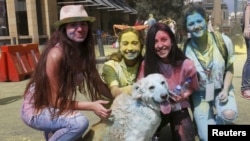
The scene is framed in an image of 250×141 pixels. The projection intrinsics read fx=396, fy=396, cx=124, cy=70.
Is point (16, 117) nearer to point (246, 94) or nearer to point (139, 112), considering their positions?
point (139, 112)

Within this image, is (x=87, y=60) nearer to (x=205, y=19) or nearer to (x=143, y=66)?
(x=143, y=66)

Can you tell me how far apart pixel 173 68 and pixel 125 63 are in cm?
52

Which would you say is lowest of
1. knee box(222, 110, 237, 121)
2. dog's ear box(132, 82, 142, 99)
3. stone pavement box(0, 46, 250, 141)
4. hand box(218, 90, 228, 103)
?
stone pavement box(0, 46, 250, 141)

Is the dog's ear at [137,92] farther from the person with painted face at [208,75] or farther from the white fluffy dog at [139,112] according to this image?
the person with painted face at [208,75]

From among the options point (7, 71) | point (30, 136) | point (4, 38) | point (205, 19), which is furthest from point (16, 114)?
point (4, 38)

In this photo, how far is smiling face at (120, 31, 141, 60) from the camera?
12.8ft

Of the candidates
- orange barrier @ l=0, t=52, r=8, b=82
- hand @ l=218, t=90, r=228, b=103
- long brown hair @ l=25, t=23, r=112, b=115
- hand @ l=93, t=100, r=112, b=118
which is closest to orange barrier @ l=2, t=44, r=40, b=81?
orange barrier @ l=0, t=52, r=8, b=82

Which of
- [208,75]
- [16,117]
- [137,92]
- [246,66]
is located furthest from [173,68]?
[16,117]

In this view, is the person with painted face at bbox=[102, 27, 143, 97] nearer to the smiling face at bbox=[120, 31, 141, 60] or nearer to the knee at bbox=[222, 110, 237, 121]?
the smiling face at bbox=[120, 31, 141, 60]

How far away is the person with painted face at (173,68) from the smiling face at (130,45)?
0.14 m

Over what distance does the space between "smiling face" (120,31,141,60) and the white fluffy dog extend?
0.62m

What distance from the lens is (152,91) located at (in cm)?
314

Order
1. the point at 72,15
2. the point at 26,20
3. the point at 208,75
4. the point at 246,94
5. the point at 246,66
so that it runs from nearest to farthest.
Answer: the point at 72,15 → the point at 208,75 → the point at 246,66 → the point at 246,94 → the point at 26,20

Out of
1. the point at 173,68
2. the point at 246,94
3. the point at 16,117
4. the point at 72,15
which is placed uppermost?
the point at 72,15
